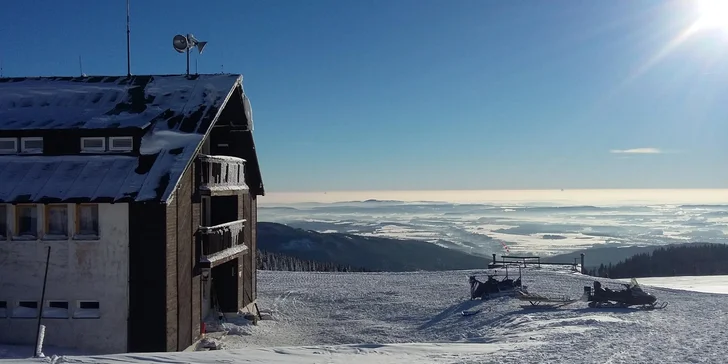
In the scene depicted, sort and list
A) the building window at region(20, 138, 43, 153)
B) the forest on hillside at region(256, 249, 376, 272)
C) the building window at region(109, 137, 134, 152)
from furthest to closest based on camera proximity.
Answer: the forest on hillside at region(256, 249, 376, 272) → the building window at region(20, 138, 43, 153) → the building window at region(109, 137, 134, 152)

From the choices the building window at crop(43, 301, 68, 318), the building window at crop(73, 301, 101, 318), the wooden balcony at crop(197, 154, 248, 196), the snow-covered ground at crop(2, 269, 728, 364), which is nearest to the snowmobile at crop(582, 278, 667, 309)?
the snow-covered ground at crop(2, 269, 728, 364)

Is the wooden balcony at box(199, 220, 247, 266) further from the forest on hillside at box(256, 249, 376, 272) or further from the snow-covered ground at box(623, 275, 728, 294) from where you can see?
the forest on hillside at box(256, 249, 376, 272)

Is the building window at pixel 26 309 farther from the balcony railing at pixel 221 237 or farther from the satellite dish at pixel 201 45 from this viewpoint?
the satellite dish at pixel 201 45

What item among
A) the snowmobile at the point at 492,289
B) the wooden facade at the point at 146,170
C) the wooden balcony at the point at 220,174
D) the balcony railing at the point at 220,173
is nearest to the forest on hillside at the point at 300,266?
the snowmobile at the point at 492,289

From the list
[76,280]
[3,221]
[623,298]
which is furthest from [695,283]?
[3,221]

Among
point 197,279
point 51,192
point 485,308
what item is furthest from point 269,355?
point 485,308

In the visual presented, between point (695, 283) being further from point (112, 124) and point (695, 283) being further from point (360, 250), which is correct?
point (360, 250)

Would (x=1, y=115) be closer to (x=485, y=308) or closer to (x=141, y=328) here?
(x=141, y=328)
